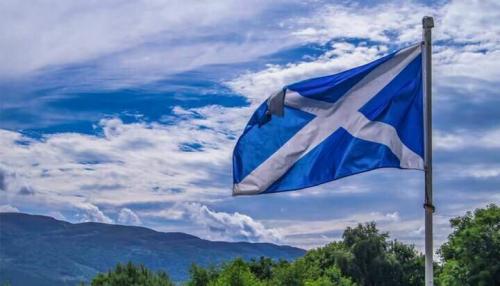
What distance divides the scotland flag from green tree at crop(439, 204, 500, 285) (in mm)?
51139

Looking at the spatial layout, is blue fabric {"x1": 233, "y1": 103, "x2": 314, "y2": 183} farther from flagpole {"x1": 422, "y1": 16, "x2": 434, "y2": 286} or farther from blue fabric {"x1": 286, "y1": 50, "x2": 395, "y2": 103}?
flagpole {"x1": 422, "y1": 16, "x2": 434, "y2": 286}

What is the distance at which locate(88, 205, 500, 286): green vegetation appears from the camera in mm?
63344

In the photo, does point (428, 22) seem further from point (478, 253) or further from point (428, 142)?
point (478, 253)

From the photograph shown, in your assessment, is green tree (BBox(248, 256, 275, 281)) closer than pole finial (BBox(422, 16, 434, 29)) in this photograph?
No

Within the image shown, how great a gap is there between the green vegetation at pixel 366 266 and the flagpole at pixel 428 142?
51.7 m

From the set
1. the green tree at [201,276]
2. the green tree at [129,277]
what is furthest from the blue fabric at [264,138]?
the green tree at [201,276]

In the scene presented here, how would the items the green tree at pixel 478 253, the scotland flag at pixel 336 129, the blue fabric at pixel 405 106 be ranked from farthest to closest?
the green tree at pixel 478 253 < the scotland flag at pixel 336 129 < the blue fabric at pixel 405 106

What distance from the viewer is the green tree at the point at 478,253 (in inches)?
2468

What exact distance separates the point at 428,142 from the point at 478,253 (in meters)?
53.0

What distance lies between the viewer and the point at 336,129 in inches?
536

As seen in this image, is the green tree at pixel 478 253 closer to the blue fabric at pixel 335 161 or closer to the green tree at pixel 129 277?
the green tree at pixel 129 277

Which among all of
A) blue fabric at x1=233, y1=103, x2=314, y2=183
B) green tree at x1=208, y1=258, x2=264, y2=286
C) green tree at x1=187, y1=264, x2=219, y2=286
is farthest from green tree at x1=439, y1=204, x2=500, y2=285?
blue fabric at x1=233, y1=103, x2=314, y2=183

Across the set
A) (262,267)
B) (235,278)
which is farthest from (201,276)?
(235,278)

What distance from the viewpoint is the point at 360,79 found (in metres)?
13.6
